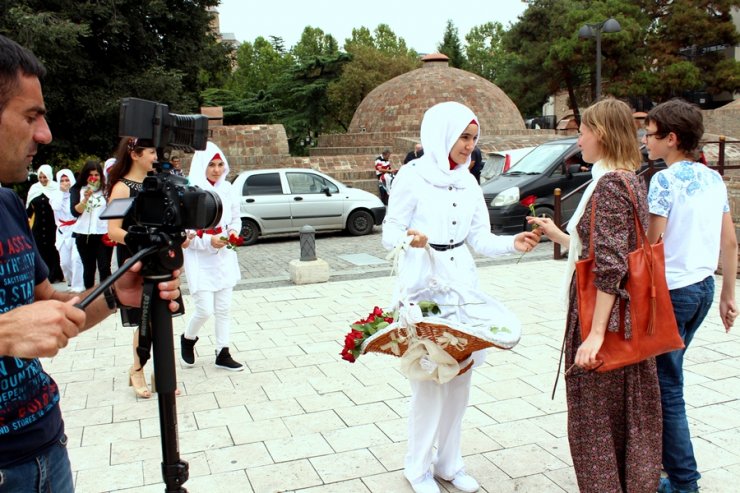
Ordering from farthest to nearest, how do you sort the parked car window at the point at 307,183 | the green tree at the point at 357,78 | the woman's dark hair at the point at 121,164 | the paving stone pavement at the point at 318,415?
the green tree at the point at 357,78, the parked car window at the point at 307,183, the woman's dark hair at the point at 121,164, the paving stone pavement at the point at 318,415

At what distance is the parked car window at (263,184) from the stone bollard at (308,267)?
519 cm

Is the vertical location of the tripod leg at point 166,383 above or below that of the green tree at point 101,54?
below

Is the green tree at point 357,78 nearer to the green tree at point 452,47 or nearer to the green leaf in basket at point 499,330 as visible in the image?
the green tree at point 452,47

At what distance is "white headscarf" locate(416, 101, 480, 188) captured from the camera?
11.8ft

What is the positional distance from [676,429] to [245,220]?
1189 cm

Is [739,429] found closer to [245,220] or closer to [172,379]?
[172,379]

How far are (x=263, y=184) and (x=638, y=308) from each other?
12.3 meters

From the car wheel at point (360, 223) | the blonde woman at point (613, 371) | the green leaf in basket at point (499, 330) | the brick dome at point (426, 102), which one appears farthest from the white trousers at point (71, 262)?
the brick dome at point (426, 102)

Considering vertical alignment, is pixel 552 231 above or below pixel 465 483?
above

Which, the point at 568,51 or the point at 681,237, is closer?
the point at 681,237

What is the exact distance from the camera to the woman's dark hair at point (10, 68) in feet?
5.90

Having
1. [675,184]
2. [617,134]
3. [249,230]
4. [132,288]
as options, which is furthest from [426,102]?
[132,288]

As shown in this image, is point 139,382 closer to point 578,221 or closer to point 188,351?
point 188,351

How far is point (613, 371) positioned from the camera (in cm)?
310
